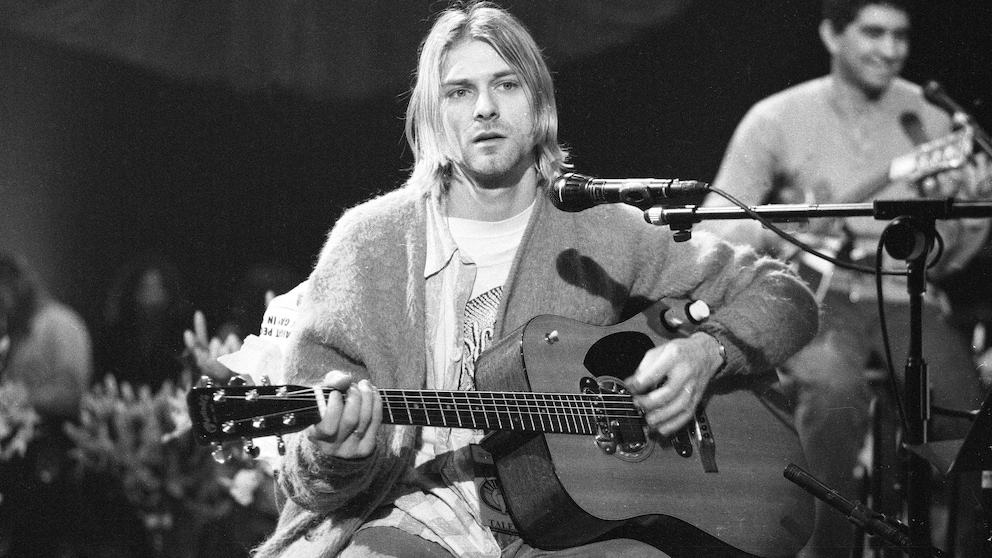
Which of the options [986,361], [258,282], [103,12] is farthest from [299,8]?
[986,361]

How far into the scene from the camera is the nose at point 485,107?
2.24 m

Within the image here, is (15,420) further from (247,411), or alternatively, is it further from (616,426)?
(616,426)

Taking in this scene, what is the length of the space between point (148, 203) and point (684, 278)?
165 centimetres

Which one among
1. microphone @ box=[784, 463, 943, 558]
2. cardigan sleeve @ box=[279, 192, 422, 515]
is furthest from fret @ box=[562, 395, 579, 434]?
microphone @ box=[784, 463, 943, 558]

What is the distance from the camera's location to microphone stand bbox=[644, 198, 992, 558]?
1.91 meters

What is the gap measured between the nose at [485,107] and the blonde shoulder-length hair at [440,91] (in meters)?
0.11

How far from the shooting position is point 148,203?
9.47 ft

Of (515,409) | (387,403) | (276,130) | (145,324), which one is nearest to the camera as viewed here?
(387,403)

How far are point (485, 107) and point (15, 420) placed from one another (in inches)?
80.1

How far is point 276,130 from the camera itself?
2.85 metres

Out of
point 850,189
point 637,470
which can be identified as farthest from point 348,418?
point 850,189

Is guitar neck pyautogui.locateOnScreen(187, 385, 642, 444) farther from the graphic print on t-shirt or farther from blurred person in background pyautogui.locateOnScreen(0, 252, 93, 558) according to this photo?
blurred person in background pyautogui.locateOnScreen(0, 252, 93, 558)

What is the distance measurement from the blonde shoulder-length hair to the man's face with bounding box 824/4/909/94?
1.23 meters

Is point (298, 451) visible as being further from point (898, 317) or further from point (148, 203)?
point (898, 317)
